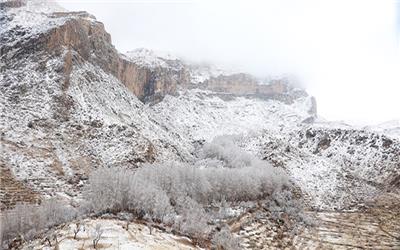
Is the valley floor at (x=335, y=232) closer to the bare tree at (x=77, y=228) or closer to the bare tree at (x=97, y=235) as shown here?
the bare tree at (x=77, y=228)

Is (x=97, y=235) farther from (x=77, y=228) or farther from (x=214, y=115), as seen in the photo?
(x=214, y=115)

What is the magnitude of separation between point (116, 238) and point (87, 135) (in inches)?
1851

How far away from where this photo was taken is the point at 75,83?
3287 inches

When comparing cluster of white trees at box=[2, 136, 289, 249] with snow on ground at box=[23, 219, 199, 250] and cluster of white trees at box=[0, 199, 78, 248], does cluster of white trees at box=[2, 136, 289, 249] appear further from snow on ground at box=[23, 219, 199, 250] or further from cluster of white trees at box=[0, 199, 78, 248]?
snow on ground at box=[23, 219, 199, 250]

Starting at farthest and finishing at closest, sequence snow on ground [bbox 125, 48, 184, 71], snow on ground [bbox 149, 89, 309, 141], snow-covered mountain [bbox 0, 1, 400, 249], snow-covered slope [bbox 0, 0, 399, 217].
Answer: snow on ground [bbox 125, 48, 184, 71], snow on ground [bbox 149, 89, 309, 141], snow-covered slope [bbox 0, 0, 399, 217], snow-covered mountain [bbox 0, 1, 400, 249]

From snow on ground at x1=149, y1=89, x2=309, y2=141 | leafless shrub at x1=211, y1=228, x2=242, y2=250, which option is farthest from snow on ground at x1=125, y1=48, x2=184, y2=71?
leafless shrub at x1=211, y1=228, x2=242, y2=250


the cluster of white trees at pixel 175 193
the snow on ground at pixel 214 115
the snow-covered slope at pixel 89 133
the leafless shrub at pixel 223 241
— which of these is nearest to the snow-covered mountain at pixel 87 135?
the snow-covered slope at pixel 89 133

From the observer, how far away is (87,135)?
2876 inches

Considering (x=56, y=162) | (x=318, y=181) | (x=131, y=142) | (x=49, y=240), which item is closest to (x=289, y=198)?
(x=318, y=181)

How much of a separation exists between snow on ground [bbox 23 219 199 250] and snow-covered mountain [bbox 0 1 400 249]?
2309 centimetres

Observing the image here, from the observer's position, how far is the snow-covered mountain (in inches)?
2456

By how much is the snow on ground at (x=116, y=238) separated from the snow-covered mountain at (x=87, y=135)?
23.1m

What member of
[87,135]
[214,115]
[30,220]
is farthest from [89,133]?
[214,115]

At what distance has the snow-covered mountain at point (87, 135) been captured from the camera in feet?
205
